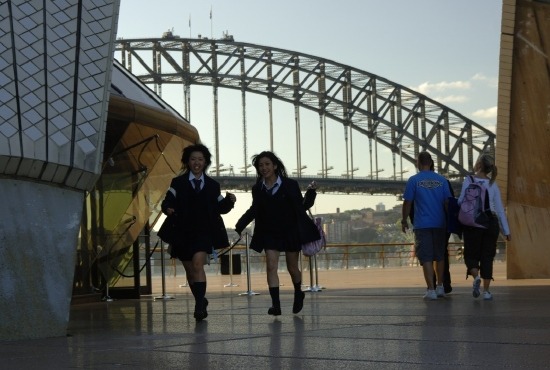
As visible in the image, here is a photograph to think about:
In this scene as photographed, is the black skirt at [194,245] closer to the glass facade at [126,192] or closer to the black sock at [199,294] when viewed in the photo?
the black sock at [199,294]

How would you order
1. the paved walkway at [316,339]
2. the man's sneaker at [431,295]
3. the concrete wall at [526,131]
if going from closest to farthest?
the paved walkway at [316,339], the man's sneaker at [431,295], the concrete wall at [526,131]

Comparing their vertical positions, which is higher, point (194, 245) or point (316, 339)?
point (194, 245)

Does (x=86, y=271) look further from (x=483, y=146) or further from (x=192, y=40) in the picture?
(x=483, y=146)

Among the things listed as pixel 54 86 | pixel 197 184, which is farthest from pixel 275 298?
pixel 54 86

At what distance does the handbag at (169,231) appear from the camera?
7914 mm

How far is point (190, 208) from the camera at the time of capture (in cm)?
788

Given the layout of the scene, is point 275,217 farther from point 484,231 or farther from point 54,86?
point 484,231

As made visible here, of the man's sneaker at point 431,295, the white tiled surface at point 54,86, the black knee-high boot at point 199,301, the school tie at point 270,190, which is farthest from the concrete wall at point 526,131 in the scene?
the white tiled surface at point 54,86

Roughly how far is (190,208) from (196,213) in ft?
0.18

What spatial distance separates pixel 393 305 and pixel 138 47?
57545 mm

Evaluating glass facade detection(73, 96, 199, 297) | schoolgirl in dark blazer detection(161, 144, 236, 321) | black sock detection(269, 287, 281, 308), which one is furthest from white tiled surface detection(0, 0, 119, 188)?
glass facade detection(73, 96, 199, 297)

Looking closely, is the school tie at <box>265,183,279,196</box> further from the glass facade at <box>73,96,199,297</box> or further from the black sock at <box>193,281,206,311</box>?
the glass facade at <box>73,96,199,297</box>

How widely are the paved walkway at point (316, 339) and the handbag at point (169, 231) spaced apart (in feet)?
1.71

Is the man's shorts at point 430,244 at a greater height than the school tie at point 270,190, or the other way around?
the school tie at point 270,190
